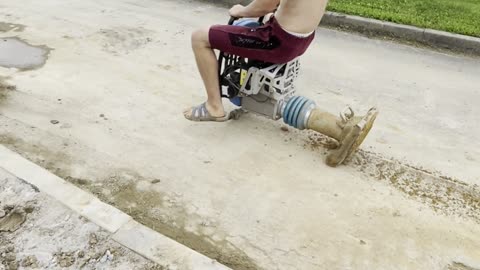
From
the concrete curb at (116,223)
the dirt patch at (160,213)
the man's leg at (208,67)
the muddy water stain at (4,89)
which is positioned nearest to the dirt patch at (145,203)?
the dirt patch at (160,213)

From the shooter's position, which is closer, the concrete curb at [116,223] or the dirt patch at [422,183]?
the concrete curb at [116,223]

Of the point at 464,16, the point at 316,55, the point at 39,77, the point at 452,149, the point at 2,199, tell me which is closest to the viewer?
the point at 2,199

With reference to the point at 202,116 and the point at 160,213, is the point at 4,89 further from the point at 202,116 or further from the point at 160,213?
the point at 160,213

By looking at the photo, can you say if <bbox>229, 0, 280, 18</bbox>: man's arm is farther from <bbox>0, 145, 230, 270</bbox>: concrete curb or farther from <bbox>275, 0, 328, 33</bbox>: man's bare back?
<bbox>0, 145, 230, 270</bbox>: concrete curb

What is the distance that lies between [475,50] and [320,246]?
3.81 m

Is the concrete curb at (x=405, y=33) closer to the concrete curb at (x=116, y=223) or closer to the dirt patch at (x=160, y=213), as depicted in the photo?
the dirt patch at (x=160, y=213)

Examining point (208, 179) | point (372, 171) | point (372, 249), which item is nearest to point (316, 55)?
point (372, 171)

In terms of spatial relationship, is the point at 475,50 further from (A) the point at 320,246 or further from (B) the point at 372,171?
(A) the point at 320,246

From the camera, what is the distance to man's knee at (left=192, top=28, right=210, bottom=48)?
3513 millimetres

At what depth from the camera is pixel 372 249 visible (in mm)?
2750

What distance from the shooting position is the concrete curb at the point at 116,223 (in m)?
2.43

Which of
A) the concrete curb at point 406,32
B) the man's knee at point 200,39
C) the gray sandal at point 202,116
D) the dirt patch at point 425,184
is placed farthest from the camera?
the concrete curb at point 406,32

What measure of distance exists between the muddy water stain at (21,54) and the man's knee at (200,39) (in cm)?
186

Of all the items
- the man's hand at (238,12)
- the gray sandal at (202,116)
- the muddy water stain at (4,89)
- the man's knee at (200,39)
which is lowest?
the muddy water stain at (4,89)
